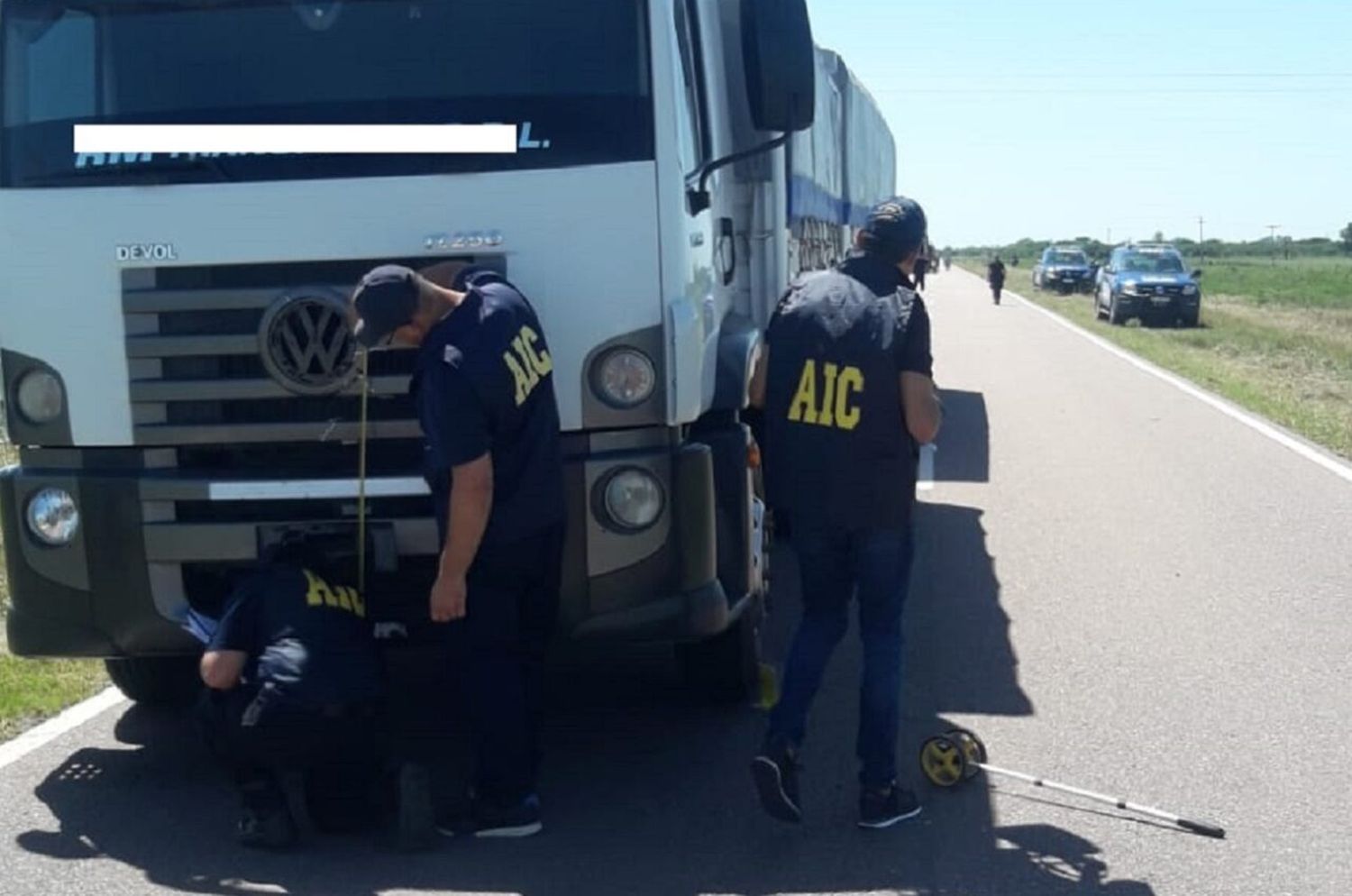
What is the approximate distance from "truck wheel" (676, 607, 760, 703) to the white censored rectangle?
2.11m

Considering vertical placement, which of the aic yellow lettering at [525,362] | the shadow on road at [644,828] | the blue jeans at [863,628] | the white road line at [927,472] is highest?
the aic yellow lettering at [525,362]

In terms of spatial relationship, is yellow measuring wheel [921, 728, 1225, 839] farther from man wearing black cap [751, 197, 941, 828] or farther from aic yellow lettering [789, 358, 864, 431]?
Result: aic yellow lettering [789, 358, 864, 431]

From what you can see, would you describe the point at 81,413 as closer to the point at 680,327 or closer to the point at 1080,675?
the point at 680,327

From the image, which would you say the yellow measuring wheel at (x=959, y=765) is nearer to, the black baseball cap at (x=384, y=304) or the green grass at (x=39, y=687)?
the black baseball cap at (x=384, y=304)

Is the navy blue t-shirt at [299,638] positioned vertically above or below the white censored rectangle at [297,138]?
below

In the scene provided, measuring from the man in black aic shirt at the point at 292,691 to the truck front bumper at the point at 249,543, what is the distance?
0.69 feet

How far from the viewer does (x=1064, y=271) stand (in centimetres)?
6272

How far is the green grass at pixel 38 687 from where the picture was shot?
24.1 feet

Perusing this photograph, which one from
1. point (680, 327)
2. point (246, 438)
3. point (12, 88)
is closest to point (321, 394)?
point (246, 438)

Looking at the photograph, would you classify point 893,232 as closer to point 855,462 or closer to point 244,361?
point 855,462

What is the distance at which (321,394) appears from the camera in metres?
5.89

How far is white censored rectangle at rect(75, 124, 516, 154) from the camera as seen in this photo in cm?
593

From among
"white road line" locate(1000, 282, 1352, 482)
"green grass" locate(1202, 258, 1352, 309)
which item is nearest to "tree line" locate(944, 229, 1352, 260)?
"green grass" locate(1202, 258, 1352, 309)

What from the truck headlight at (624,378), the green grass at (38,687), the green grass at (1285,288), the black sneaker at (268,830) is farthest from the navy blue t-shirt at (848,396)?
the green grass at (1285,288)
